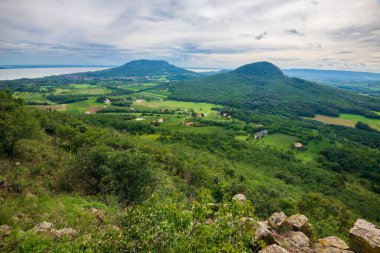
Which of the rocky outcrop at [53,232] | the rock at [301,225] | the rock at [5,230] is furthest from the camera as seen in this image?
the rock at [301,225]

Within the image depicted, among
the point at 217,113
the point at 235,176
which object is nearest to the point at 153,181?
the point at 235,176

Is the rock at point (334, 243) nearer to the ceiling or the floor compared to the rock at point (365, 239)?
nearer to the floor

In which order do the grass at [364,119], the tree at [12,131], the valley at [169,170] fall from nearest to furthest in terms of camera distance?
the valley at [169,170]
the tree at [12,131]
the grass at [364,119]

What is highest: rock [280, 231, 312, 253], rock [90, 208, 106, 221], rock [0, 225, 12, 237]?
rock [0, 225, 12, 237]

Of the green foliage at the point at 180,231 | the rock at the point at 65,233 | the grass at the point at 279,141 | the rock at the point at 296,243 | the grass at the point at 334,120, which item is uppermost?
the green foliage at the point at 180,231

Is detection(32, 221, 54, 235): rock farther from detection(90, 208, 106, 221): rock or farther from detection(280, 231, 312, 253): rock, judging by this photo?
detection(280, 231, 312, 253): rock

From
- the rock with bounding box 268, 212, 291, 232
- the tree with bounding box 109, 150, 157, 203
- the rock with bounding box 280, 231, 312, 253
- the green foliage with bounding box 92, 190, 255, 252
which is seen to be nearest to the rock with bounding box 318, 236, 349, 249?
the rock with bounding box 280, 231, 312, 253

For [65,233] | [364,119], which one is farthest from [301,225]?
[364,119]

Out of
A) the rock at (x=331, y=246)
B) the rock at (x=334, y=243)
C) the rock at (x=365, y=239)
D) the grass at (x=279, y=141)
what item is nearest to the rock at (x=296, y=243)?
the rock at (x=331, y=246)

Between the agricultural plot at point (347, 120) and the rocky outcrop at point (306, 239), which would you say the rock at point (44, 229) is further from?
the agricultural plot at point (347, 120)
